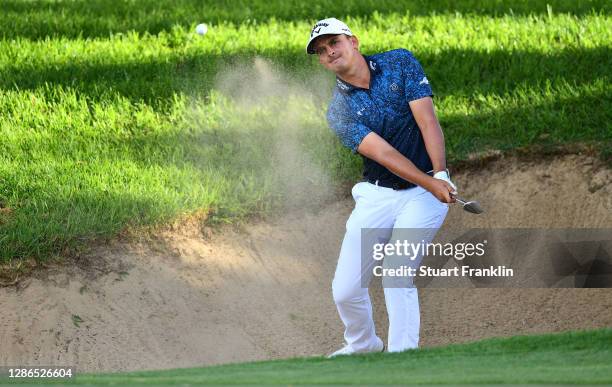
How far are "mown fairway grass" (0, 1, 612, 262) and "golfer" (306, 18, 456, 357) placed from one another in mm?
2379

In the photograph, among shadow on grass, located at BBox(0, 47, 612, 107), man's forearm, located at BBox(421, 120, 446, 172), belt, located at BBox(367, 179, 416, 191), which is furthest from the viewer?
shadow on grass, located at BBox(0, 47, 612, 107)

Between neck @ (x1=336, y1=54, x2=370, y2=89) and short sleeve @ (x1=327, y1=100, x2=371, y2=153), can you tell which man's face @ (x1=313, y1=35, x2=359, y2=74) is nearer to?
neck @ (x1=336, y1=54, x2=370, y2=89)

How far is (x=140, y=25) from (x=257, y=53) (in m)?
1.75

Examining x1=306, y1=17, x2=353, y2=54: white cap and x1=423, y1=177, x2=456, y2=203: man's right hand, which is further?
x1=306, y1=17, x2=353, y2=54: white cap

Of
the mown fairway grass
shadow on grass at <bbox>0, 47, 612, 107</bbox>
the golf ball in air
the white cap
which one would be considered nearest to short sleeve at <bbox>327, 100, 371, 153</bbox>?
the white cap

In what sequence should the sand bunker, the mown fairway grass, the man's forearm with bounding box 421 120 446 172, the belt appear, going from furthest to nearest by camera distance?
the mown fairway grass
the sand bunker
the belt
the man's forearm with bounding box 421 120 446 172

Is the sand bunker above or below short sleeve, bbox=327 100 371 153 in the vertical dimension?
below

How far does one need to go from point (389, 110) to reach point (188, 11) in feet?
23.0

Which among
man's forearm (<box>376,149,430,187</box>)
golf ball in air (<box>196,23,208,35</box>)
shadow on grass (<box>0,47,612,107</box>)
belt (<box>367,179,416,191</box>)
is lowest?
shadow on grass (<box>0,47,612,107</box>)

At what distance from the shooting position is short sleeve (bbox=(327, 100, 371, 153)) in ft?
26.5

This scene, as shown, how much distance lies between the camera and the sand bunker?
9234 millimetres

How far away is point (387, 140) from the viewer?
822 centimetres

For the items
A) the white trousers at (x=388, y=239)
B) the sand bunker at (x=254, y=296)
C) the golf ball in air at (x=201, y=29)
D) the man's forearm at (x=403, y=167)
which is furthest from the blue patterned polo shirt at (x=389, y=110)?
the golf ball in air at (x=201, y=29)

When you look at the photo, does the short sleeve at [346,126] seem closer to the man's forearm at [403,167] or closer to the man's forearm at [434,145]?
the man's forearm at [403,167]
